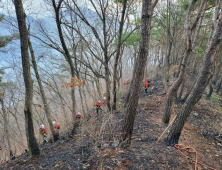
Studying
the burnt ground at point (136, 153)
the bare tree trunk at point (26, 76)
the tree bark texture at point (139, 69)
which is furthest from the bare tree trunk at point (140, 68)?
the bare tree trunk at point (26, 76)

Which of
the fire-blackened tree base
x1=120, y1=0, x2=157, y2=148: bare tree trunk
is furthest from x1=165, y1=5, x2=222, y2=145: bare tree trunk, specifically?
x1=120, y1=0, x2=157, y2=148: bare tree trunk

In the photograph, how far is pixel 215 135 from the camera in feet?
21.5

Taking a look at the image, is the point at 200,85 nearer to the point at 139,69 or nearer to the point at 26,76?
the point at 139,69

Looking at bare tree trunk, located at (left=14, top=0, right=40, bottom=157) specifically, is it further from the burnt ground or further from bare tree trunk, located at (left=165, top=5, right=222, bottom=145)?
bare tree trunk, located at (left=165, top=5, right=222, bottom=145)

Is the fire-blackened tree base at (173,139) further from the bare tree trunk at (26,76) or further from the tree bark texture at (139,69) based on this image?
the bare tree trunk at (26,76)

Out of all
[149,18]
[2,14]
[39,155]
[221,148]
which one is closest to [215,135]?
[221,148]

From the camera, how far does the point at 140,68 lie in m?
3.43

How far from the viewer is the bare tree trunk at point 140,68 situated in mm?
3200

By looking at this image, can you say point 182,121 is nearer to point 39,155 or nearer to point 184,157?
point 184,157

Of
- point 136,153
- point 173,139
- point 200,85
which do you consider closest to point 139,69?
point 200,85

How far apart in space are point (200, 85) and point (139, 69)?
1.85 m

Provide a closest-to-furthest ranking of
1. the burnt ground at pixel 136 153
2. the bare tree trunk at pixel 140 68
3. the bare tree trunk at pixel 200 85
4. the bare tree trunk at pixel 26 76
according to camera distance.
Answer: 1. the bare tree trunk at pixel 140 68
2. the burnt ground at pixel 136 153
3. the bare tree trunk at pixel 200 85
4. the bare tree trunk at pixel 26 76

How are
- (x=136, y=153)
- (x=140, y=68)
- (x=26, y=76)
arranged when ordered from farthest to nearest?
(x=26, y=76) < (x=136, y=153) < (x=140, y=68)

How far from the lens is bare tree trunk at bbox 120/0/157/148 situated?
3200mm
